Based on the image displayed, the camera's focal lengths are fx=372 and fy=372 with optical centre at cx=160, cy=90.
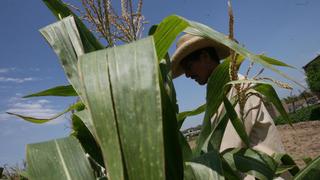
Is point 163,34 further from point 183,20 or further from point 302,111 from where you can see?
point 302,111

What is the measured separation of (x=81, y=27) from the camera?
0.80m

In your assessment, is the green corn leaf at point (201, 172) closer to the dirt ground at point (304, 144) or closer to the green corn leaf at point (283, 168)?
the green corn leaf at point (283, 168)

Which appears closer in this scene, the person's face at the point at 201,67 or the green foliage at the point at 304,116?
the person's face at the point at 201,67

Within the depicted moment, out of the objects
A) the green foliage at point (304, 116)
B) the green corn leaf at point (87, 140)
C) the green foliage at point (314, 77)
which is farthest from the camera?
the green foliage at point (314, 77)

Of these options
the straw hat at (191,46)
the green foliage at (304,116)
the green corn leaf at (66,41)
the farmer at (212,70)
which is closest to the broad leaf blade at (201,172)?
the green corn leaf at (66,41)

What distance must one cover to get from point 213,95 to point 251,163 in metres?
0.19

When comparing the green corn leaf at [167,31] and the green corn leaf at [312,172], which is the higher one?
the green corn leaf at [167,31]

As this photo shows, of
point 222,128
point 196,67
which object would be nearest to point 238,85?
point 222,128

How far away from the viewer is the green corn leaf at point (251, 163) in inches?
35.2

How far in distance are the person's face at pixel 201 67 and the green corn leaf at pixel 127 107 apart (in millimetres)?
1322

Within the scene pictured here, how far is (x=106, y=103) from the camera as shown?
1.61ft

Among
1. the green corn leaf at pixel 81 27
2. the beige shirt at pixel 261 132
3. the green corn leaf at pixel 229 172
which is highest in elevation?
the green corn leaf at pixel 81 27

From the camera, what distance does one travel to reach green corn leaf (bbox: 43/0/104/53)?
2.58 feet

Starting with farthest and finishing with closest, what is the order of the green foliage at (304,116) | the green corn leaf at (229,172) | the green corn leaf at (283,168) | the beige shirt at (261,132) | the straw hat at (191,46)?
the green foliage at (304,116), the straw hat at (191,46), the beige shirt at (261,132), the green corn leaf at (283,168), the green corn leaf at (229,172)
